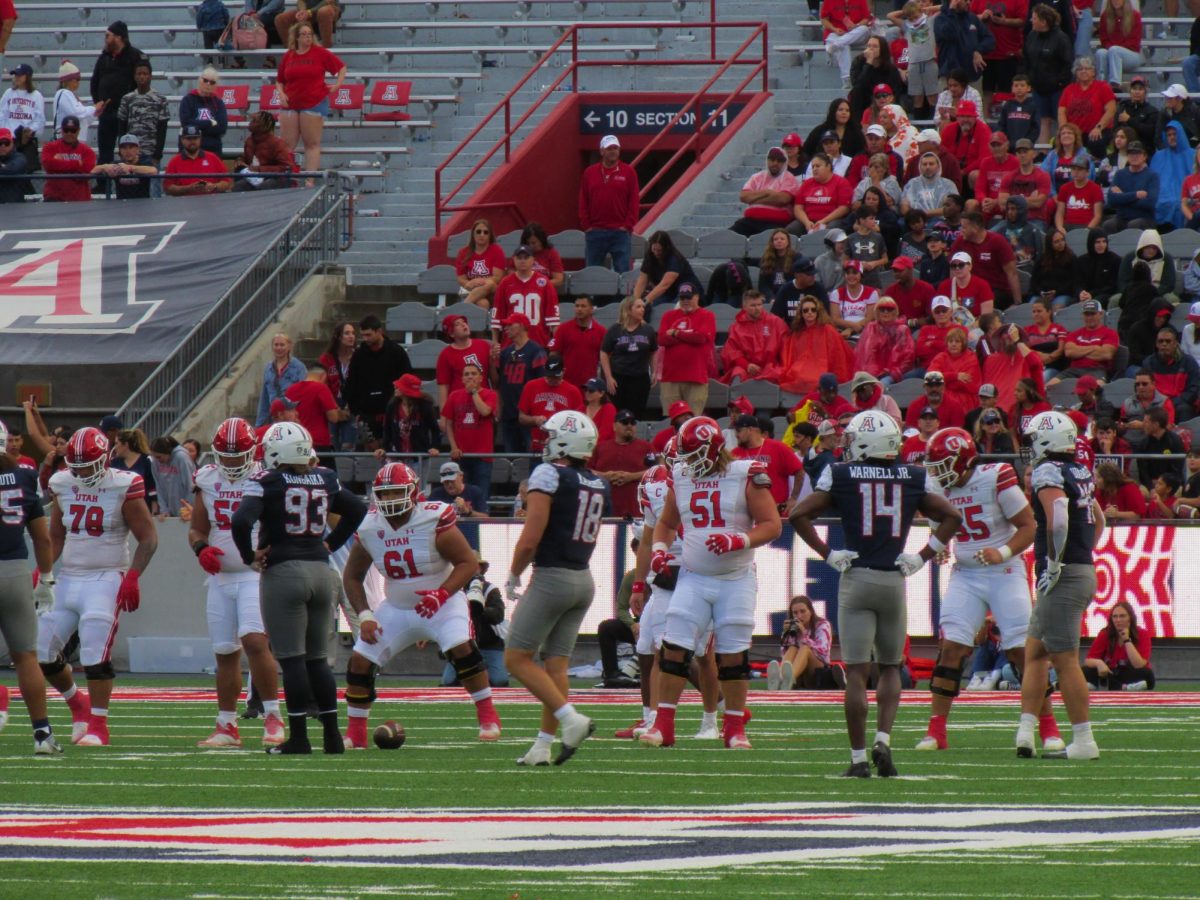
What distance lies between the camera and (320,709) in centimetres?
1181

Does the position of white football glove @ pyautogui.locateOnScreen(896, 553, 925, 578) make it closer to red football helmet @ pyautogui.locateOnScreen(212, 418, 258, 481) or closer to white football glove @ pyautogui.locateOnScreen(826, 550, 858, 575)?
white football glove @ pyautogui.locateOnScreen(826, 550, 858, 575)

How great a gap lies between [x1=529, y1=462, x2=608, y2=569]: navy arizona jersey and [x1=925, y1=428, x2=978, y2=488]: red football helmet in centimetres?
221

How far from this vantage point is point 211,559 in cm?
1247

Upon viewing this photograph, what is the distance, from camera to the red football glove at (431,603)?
12.0 m

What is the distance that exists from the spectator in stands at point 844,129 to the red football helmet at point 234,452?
1186 centimetres

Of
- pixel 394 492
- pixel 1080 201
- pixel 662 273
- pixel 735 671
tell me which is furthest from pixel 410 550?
pixel 1080 201

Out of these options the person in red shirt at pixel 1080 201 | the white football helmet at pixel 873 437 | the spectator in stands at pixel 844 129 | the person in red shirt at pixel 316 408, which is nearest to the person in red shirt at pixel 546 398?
the person in red shirt at pixel 316 408

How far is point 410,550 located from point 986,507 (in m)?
3.29

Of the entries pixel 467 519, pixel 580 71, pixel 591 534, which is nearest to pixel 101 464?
pixel 591 534

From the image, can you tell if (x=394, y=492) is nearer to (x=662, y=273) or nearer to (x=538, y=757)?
(x=538, y=757)

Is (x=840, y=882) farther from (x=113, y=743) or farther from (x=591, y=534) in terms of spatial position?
(x=113, y=743)

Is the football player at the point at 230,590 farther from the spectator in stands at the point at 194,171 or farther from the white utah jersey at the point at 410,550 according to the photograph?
the spectator in stands at the point at 194,171

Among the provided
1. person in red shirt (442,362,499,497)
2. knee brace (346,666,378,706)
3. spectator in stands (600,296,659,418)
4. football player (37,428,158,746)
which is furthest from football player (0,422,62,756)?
spectator in stands (600,296,659,418)

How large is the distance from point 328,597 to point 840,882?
546 centimetres
